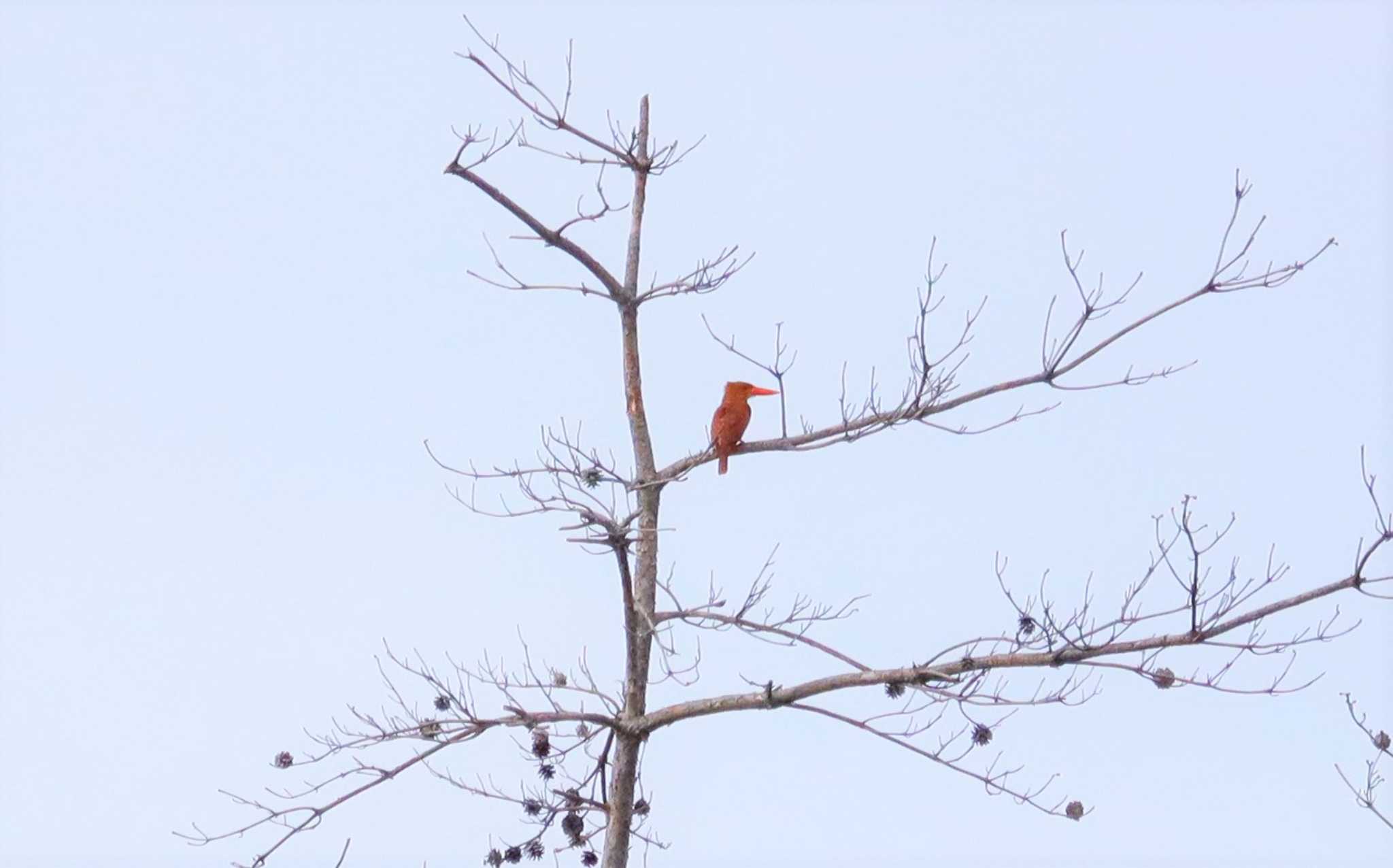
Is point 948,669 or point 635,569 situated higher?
point 635,569

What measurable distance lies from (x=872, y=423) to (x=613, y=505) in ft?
4.68

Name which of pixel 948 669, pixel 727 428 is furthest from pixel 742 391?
pixel 948 669

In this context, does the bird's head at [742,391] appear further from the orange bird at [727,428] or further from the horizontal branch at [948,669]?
the horizontal branch at [948,669]

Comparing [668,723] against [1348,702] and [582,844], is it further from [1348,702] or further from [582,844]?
[1348,702]

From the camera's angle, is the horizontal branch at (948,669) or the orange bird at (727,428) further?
the orange bird at (727,428)

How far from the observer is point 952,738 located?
737 centimetres

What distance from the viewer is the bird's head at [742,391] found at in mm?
8883

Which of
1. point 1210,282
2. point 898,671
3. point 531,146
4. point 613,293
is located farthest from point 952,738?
point 531,146

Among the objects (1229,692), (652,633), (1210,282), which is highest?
(1210,282)

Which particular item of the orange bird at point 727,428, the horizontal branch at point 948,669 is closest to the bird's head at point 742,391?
the orange bird at point 727,428

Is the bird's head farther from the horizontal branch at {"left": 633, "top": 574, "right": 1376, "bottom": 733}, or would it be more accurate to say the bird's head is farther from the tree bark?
the horizontal branch at {"left": 633, "top": 574, "right": 1376, "bottom": 733}

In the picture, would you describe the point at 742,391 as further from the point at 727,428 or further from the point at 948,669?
the point at 948,669

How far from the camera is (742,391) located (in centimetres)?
→ 892

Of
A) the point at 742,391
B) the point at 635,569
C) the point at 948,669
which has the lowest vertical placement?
the point at 948,669
